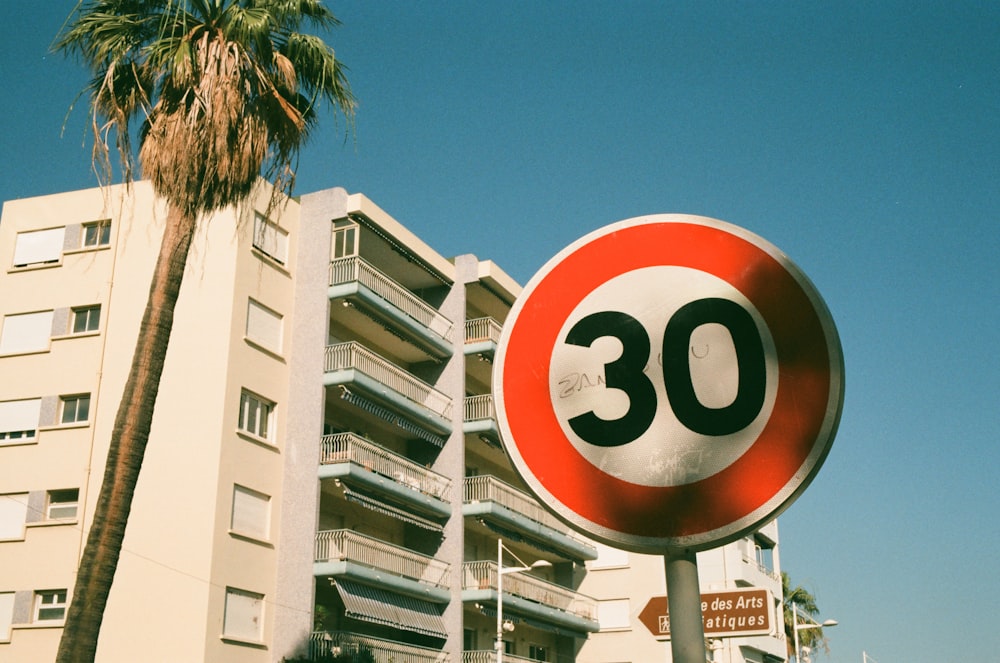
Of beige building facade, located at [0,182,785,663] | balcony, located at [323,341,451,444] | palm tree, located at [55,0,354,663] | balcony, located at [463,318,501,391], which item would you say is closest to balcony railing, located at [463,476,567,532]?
beige building facade, located at [0,182,785,663]

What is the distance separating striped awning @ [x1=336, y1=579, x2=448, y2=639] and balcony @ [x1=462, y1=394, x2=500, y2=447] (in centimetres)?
672

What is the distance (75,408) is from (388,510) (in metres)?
9.70

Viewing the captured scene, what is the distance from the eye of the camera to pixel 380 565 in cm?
3297

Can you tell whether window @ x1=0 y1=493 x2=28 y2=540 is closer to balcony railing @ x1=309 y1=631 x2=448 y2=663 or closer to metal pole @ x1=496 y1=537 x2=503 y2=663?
balcony railing @ x1=309 y1=631 x2=448 y2=663

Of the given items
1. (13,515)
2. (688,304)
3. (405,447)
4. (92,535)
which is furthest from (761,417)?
(405,447)

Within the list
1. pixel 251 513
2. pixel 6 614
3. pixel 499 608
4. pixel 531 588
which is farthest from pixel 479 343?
pixel 6 614

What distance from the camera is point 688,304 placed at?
2.29 m

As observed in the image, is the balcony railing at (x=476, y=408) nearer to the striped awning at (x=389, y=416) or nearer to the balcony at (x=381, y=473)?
the striped awning at (x=389, y=416)

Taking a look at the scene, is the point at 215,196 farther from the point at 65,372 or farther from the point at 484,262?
the point at 484,262

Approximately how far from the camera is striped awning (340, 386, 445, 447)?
33.8m

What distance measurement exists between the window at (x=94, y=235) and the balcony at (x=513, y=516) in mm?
14944

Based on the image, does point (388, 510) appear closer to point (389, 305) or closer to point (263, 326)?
point (389, 305)

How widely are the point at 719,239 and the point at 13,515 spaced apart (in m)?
32.1

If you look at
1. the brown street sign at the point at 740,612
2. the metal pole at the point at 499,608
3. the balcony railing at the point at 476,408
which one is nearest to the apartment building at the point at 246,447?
the metal pole at the point at 499,608
